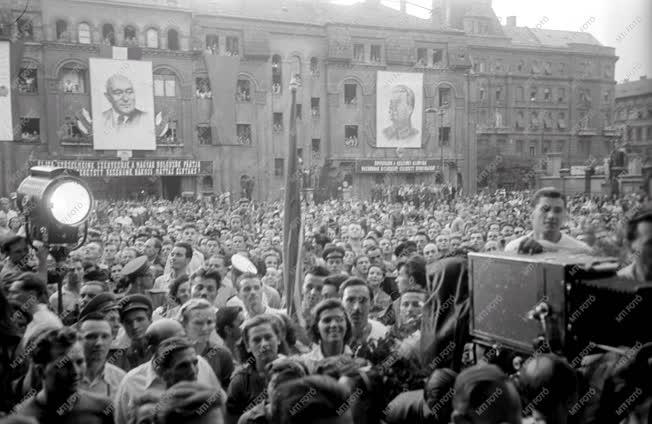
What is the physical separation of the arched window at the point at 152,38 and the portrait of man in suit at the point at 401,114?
14.9 m

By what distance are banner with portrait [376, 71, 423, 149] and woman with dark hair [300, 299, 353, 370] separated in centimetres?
3650

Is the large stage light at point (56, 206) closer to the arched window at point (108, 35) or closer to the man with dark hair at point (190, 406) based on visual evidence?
the man with dark hair at point (190, 406)

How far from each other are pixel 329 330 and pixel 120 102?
30.9 m

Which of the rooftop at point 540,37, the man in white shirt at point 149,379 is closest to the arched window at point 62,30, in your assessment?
the man in white shirt at point 149,379

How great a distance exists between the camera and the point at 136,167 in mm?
34062

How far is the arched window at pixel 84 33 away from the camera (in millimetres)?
33969

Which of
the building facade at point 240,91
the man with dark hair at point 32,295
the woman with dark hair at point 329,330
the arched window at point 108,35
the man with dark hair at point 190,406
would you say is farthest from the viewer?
the arched window at point 108,35

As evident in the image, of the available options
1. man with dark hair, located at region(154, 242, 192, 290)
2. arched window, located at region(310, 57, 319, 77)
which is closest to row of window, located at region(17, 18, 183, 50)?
arched window, located at region(310, 57, 319, 77)

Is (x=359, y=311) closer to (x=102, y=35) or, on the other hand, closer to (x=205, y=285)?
(x=205, y=285)

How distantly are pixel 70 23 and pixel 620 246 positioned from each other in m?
36.0

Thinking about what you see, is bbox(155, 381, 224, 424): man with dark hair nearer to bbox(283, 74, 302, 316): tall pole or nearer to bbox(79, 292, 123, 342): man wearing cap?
bbox(79, 292, 123, 342): man wearing cap

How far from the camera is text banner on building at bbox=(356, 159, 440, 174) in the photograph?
40.5m

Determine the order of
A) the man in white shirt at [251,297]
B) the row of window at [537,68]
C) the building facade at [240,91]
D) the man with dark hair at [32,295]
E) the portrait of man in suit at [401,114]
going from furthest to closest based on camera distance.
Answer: the row of window at [537,68]
the portrait of man in suit at [401,114]
the building facade at [240,91]
the man in white shirt at [251,297]
the man with dark hair at [32,295]

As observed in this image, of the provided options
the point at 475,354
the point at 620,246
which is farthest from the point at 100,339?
the point at 620,246
